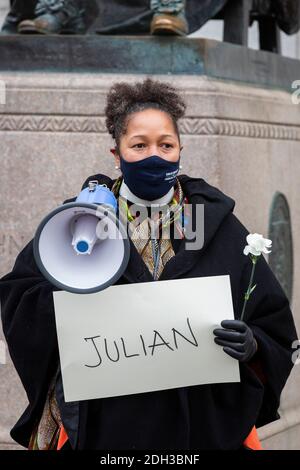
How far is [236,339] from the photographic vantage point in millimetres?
3381

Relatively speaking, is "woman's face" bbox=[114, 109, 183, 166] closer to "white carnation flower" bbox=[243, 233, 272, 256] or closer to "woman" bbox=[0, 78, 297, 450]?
"woman" bbox=[0, 78, 297, 450]

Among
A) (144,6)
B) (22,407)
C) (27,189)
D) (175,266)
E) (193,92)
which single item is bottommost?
(22,407)

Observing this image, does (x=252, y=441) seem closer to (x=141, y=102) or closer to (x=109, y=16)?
(x=141, y=102)

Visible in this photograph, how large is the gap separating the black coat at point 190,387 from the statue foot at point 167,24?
195cm

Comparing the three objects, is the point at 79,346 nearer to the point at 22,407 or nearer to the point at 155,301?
the point at 155,301

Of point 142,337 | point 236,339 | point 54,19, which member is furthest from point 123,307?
point 54,19

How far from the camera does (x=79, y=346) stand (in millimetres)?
3457

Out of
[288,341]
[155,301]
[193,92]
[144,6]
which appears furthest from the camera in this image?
[144,6]

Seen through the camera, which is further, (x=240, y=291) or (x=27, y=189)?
(x=27, y=189)

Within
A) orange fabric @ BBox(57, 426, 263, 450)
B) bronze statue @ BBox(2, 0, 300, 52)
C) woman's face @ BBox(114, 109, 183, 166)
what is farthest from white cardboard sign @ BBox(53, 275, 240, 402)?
bronze statue @ BBox(2, 0, 300, 52)

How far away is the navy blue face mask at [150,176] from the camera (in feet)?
11.3

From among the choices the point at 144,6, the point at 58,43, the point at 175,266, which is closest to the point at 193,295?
the point at 175,266

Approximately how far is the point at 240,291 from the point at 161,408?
43 centimetres

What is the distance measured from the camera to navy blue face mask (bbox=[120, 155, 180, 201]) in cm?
345
